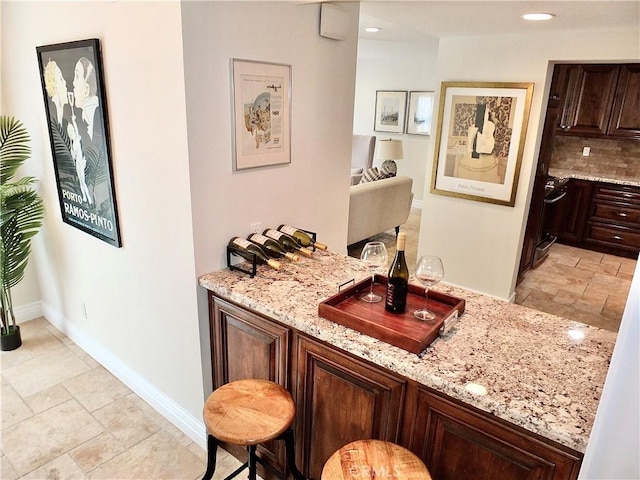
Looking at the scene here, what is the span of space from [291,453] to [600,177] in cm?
539

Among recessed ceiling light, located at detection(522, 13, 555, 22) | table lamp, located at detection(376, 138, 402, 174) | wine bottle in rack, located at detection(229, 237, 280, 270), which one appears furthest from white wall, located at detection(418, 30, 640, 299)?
table lamp, located at detection(376, 138, 402, 174)

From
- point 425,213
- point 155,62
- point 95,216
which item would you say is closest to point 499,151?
point 425,213

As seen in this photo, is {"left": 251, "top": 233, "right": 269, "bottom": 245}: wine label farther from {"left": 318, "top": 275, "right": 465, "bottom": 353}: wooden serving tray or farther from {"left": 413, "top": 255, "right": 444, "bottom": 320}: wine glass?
{"left": 413, "top": 255, "right": 444, "bottom": 320}: wine glass

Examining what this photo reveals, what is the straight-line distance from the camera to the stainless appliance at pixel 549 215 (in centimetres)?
476

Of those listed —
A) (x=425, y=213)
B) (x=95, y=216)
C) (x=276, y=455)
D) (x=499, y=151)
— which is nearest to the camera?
(x=276, y=455)

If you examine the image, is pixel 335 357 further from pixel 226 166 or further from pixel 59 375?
pixel 59 375

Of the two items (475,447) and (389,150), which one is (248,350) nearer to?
(475,447)

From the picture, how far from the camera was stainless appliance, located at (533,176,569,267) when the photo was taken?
4758 millimetres

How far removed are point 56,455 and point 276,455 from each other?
1165 millimetres

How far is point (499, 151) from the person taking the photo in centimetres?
360

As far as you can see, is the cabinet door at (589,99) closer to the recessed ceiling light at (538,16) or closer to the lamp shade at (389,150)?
the lamp shade at (389,150)

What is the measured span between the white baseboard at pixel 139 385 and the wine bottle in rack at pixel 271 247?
3.16 ft

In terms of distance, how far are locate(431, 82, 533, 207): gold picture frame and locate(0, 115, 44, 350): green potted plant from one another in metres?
3.13

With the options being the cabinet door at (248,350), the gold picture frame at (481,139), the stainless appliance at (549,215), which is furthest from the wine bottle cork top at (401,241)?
the stainless appliance at (549,215)
